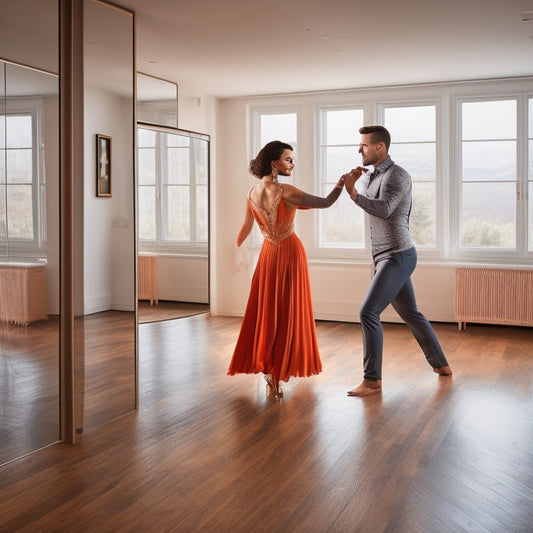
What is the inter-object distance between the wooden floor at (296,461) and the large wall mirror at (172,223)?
1735mm

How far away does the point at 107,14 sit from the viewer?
4.06 m

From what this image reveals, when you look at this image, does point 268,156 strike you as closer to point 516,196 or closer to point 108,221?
point 108,221

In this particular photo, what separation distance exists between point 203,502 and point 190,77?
16.9 ft

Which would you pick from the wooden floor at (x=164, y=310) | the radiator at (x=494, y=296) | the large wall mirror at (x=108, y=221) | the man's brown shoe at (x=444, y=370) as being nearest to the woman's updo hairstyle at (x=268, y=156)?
the large wall mirror at (x=108, y=221)

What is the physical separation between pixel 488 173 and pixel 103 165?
513cm

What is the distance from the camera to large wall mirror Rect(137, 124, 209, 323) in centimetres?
691

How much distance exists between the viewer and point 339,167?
830 centimetres

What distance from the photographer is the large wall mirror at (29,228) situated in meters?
3.21

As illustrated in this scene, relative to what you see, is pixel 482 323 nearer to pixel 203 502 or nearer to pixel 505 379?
pixel 505 379

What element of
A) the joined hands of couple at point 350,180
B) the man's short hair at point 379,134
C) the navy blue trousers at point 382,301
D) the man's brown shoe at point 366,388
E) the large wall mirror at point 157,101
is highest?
the large wall mirror at point 157,101

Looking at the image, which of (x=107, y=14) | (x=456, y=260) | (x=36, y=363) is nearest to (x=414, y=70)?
(x=456, y=260)

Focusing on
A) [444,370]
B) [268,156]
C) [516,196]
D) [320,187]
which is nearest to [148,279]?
[320,187]

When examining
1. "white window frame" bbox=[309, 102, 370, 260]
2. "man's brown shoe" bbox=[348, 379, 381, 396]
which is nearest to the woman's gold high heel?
"man's brown shoe" bbox=[348, 379, 381, 396]

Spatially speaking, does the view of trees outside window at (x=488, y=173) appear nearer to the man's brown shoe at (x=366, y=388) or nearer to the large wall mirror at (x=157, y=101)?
the large wall mirror at (x=157, y=101)
